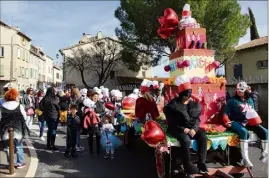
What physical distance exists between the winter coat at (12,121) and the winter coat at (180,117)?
9.70ft

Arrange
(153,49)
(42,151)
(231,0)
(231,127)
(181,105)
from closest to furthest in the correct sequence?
(181,105)
(231,127)
(42,151)
(231,0)
(153,49)

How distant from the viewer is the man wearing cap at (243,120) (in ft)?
17.5

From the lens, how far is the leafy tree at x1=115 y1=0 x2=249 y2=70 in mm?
21109

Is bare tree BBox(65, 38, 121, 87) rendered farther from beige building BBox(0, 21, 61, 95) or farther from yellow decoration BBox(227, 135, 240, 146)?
yellow decoration BBox(227, 135, 240, 146)

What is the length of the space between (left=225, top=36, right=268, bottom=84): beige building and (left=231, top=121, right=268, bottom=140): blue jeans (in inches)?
720

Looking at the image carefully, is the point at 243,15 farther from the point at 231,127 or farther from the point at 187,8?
the point at 231,127

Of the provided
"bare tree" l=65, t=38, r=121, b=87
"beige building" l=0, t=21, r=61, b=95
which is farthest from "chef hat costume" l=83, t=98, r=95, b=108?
"bare tree" l=65, t=38, r=121, b=87

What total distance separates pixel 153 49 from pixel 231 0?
666 cm

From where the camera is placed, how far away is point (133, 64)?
84.3 feet

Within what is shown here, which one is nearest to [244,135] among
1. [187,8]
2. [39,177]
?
[187,8]

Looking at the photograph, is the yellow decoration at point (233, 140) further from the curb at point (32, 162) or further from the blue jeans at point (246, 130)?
the curb at point (32, 162)

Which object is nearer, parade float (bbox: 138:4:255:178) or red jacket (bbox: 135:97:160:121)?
parade float (bbox: 138:4:255:178)

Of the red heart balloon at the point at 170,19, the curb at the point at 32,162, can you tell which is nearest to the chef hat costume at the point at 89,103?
the curb at the point at 32,162

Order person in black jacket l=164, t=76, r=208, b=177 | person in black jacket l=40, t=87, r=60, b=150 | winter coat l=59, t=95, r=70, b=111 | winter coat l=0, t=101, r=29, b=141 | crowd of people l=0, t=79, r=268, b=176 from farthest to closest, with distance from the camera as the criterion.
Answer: winter coat l=59, t=95, r=70, b=111
person in black jacket l=40, t=87, r=60, b=150
winter coat l=0, t=101, r=29, b=141
crowd of people l=0, t=79, r=268, b=176
person in black jacket l=164, t=76, r=208, b=177
